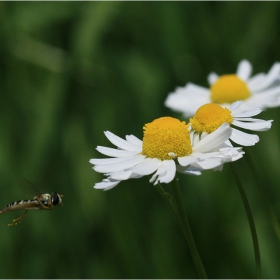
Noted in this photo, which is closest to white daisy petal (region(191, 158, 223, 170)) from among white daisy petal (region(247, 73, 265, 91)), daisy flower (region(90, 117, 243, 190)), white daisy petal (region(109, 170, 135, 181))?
daisy flower (region(90, 117, 243, 190))

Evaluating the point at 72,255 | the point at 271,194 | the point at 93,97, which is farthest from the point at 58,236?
the point at 271,194

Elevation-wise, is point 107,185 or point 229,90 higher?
point 229,90

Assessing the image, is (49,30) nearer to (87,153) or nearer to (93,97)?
(93,97)

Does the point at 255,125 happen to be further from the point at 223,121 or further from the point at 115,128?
the point at 115,128

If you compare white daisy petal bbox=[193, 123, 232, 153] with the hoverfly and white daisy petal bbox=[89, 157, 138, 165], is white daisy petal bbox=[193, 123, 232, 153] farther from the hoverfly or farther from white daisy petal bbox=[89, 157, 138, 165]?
the hoverfly

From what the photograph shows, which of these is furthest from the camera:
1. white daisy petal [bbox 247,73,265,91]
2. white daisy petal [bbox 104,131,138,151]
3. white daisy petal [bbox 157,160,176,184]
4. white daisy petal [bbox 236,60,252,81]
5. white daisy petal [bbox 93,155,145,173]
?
white daisy petal [bbox 236,60,252,81]

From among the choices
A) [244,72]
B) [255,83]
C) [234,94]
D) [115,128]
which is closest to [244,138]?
[234,94]
